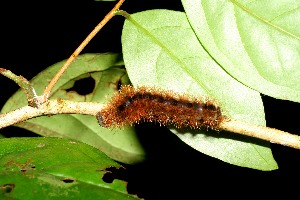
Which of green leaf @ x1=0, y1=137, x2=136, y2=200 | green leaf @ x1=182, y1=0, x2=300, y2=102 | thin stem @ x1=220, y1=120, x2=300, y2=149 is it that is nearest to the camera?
green leaf @ x1=0, y1=137, x2=136, y2=200

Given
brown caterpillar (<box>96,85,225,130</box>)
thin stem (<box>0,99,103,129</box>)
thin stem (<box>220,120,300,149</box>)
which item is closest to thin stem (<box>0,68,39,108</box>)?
thin stem (<box>0,99,103,129</box>)

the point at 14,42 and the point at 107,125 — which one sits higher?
the point at 14,42

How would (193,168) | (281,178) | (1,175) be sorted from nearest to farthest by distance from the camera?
(1,175)
(193,168)
(281,178)

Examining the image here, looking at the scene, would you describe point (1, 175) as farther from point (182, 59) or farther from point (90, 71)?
point (90, 71)

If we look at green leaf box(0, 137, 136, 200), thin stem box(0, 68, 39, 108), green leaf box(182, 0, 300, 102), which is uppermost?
green leaf box(182, 0, 300, 102)

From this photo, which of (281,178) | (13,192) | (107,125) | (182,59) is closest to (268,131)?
(182,59)

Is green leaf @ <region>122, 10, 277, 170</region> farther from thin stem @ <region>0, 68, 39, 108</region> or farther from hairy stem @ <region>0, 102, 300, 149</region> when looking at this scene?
thin stem @ <region>0, 68, 39, 108</region>

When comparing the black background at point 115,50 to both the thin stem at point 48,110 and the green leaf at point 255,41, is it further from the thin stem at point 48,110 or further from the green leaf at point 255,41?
the green leaf at point 255,41

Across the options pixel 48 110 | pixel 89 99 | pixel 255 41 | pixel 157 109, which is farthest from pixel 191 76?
pixel 89 99
